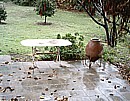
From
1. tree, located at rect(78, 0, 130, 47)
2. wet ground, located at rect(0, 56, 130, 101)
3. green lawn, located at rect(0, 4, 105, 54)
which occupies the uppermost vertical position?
tree, located at rect(78, 0, 130, 47)

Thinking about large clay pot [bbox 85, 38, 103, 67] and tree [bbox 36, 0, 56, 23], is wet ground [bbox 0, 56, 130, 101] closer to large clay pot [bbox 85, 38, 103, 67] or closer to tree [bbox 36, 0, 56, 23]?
large clay pot [bbox 85, 38, 103, 67]

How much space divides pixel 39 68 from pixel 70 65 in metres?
0.75

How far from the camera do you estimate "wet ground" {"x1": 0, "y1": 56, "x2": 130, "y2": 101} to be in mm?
4293

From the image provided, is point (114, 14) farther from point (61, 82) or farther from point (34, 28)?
point (34, 28)

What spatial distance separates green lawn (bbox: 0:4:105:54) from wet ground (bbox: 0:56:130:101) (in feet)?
7.30

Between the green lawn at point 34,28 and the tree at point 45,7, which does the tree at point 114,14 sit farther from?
the tree at point 45,7

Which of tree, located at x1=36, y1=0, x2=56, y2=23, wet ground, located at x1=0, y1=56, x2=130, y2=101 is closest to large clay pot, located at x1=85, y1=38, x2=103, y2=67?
wet ground, located at x1=0, y1=56, x2=130, y2=101

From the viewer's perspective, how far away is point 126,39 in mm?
7867

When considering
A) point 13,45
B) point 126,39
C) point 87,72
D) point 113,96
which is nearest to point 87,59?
point 87,72

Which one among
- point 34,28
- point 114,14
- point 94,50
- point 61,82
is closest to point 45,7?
point 34,28

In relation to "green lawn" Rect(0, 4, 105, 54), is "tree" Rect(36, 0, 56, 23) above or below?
above

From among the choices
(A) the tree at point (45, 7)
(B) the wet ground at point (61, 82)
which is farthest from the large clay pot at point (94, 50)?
(A) the tree at point (45, 7)

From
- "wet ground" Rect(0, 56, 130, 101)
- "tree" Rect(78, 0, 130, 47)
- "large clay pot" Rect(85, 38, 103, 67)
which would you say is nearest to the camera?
"wet ground" Rect(0, 56, 130, 101)

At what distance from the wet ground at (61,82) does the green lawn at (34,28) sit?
7.30 feet
